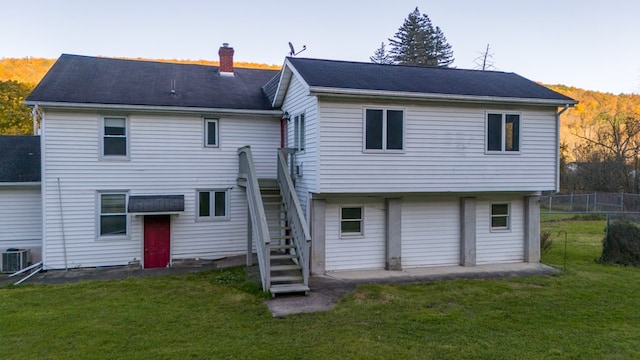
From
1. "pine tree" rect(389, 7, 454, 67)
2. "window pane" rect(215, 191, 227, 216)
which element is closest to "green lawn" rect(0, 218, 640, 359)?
"window pane" rect(215, 191, 227, 216)

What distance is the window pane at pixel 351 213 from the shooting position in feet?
37.6

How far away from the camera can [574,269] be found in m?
11.9

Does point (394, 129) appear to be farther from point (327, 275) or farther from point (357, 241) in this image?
point (327, 275)

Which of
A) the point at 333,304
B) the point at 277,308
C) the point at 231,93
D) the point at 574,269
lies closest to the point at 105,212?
Answer: the point at 231,93

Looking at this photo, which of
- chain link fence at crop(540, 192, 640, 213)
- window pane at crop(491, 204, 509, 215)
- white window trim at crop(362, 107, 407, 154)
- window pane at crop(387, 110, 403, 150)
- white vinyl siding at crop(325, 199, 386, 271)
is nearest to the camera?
white window trim at crop(362, 107, 407, 154)

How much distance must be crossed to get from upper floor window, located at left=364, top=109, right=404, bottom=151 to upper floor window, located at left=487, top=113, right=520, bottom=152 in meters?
2.87

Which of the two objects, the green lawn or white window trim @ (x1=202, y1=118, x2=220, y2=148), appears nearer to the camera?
the green lawn

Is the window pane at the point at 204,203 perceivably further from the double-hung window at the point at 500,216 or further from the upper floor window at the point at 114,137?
the double-hung window at the point at 500,216

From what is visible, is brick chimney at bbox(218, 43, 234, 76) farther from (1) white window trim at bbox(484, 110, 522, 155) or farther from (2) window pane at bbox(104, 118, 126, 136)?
(1) white window trim at bbox(484, 110, 522, 155)

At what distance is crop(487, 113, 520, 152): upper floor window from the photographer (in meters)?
11.7

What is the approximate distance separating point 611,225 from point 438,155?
6868 millimetres

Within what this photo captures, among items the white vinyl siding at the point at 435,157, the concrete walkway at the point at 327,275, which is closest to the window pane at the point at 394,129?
the white vinyl siding at the point at 435,157

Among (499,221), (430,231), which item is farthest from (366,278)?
(499,221)

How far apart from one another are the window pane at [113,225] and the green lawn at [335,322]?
2593 millimetres
